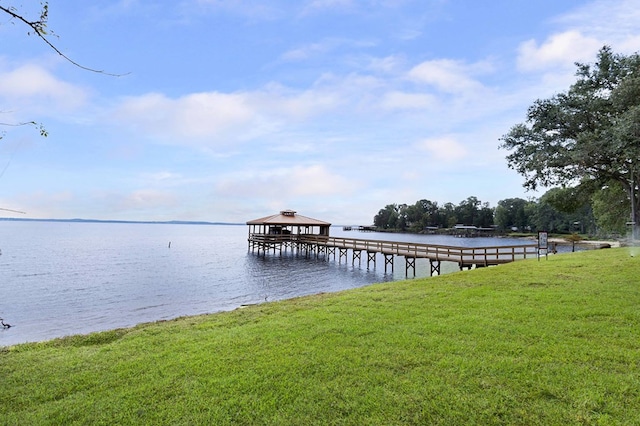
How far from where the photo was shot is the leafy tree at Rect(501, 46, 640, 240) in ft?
39.9

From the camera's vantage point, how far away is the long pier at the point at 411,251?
20.5 metres

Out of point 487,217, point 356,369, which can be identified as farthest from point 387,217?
point 356,369

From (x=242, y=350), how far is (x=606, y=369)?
4784mm

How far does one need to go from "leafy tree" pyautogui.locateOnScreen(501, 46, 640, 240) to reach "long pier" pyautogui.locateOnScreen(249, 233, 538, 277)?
13.7ft

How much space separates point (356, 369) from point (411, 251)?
22895 millimetres

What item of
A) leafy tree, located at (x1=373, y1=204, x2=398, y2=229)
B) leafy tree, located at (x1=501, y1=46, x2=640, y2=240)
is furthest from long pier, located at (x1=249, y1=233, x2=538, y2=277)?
leafy tree, located at (x1=373, y1=204, x2=398, y2=229)

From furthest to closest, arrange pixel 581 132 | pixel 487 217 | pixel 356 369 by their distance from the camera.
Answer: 1. pixel 487 217
2. pixel 581 132
3. pixel 356 369

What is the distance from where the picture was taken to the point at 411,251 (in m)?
26.6

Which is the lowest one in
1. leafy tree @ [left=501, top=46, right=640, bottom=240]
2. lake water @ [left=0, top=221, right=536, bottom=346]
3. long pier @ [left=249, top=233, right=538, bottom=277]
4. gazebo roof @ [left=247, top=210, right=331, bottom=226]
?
lake water @ [left=0, top=221, right=536, bottom=346]

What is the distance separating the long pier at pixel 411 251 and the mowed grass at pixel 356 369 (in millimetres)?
12637

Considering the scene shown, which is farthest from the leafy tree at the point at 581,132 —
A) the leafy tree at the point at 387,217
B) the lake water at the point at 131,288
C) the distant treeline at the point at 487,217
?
the leafy tree at the point at 387,217

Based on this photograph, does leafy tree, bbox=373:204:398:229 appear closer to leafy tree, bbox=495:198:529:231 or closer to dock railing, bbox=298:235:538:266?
leafy tree, bbox=495:198:529:231

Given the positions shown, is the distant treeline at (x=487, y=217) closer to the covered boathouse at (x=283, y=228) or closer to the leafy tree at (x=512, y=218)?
the leafy tree at (x=512, y=218)

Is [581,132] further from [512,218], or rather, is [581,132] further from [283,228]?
[512,218]
